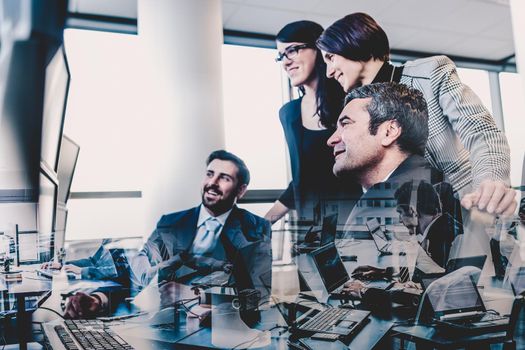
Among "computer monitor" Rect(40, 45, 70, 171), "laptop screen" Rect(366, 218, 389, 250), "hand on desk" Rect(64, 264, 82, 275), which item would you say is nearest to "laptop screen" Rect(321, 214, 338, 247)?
"laptop screen" Rect(366, 218, 389, 250)

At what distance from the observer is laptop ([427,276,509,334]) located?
1.59m

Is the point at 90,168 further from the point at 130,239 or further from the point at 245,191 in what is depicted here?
the point at 245,191

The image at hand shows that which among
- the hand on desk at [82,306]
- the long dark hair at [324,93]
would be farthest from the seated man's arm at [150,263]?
the long dark hair at [324,93]

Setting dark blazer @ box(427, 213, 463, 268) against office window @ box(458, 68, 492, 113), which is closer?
dark blazer @ box(427, 213, 463, 268)

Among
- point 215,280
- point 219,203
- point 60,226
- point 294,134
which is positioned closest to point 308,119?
point 294,134

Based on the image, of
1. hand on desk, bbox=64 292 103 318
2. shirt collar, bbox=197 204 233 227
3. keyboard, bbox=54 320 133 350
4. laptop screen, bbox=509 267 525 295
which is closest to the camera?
keyboard, bbox=54 320 133 350

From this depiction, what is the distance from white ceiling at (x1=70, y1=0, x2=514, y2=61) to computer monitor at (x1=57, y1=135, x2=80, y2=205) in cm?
67

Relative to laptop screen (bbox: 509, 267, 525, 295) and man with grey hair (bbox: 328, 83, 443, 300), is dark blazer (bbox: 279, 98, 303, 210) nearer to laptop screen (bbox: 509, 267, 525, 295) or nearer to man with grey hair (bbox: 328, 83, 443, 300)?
man with grey hair (bbox: 328, 83, 443, 300)

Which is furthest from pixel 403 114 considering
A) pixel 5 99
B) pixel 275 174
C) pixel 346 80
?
pixel 5 99

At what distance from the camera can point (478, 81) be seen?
1.78 m

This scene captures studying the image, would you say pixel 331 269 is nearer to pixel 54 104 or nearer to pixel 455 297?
pixel 455 297

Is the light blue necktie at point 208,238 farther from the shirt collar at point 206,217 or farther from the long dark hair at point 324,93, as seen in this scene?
the long dark hair at point 324,93

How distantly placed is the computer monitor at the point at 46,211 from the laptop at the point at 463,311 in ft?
4.18

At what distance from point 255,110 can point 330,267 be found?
0.62 metres
